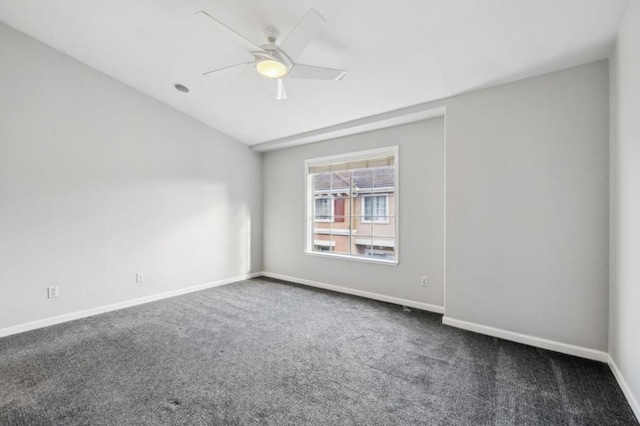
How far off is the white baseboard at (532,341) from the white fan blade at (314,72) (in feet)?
9.21

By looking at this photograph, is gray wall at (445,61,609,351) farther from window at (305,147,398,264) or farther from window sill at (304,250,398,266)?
window at (305,147,398,264)

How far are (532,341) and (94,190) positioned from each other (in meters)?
5.14

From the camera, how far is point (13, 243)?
3064 mm

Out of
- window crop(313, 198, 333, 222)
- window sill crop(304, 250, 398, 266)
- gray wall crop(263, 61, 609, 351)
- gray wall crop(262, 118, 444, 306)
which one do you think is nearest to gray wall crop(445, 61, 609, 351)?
gray wall crop(263, 61, 609, 351)

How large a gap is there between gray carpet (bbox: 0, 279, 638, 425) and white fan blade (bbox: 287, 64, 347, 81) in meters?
2.47

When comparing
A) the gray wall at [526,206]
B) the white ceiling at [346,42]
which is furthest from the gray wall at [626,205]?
the white ceiling at [346,42]

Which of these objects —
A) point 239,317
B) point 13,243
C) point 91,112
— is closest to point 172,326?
point 239,317

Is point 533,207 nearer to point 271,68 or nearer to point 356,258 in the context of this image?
point 356,258

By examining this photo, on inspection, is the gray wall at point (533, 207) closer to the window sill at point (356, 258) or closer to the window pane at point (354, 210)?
the window sill at point (356, 258)

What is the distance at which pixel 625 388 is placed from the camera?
6.62ft

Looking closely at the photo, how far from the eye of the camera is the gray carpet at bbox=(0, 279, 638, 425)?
1.83 m

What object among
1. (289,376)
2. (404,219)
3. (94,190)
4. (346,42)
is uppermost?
(346,42)

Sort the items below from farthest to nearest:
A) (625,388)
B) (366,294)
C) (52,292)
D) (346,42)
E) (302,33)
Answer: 1. (366,294)
2. (52,292)
3. (346,42)
4. (302,33)
5. (625,388)

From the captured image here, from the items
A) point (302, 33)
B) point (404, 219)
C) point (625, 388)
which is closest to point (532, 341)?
point (625, 388)
